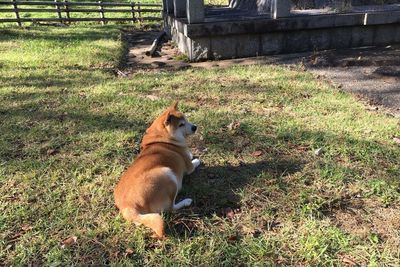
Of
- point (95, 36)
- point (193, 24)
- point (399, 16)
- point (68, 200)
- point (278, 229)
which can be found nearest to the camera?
point (278, 229)

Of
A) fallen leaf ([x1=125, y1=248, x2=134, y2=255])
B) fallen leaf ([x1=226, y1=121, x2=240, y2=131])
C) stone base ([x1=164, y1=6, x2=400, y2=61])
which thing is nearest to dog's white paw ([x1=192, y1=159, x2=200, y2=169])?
fallen leaf ([x1=226, y1=121, x2=240, y2=131])

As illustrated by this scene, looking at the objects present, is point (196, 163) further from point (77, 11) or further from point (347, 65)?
point (77, 11)

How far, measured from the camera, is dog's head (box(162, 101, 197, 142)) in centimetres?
367

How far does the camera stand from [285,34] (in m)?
9.02

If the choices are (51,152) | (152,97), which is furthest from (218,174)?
(152,97)

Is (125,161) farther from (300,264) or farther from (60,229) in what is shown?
(300,264)

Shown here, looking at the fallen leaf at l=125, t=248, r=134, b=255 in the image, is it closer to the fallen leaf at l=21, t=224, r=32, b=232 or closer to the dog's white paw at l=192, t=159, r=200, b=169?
the fallen leaf at l=21, t=224, r=32, b=232

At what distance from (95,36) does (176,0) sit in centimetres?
377

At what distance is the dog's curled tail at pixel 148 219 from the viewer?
110 inches

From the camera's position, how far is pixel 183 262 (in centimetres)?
277

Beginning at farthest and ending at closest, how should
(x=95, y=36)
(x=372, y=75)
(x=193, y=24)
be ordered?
(x=95, y=36) < (x=193, y=24) < (x=372, y=75)

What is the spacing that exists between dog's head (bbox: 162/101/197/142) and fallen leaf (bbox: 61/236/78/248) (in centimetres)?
130

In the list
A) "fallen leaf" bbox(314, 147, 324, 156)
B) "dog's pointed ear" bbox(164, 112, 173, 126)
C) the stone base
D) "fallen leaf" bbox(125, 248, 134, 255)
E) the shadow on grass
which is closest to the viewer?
"fallen leaf" bbox(125, 248, 134, 255)

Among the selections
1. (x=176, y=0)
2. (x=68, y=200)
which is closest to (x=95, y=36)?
(x=176, y=0)
